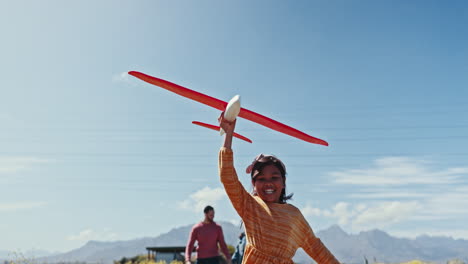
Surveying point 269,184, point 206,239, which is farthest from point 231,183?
point 206,239

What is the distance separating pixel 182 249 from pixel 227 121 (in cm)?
3413

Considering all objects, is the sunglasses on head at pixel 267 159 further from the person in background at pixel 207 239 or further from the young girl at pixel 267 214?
the person in background at pixel 207 239

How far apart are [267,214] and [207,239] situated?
19.2 ft

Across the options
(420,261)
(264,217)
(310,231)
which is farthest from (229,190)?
(420,261)

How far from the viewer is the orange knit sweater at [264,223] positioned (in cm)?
328

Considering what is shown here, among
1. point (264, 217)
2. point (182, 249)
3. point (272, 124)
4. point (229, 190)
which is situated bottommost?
point (182, 249)

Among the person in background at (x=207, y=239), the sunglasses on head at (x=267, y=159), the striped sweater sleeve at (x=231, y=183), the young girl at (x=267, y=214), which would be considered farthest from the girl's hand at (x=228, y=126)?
the person in background at (x=207, y=239)

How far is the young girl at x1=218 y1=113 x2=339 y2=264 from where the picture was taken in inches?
129

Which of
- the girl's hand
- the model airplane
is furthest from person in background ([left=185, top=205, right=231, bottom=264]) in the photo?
the girl's hand

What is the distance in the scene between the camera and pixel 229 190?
3.42m

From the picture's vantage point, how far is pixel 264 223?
3.37 meters

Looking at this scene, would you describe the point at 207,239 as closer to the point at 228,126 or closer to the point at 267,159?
the point at 267,159

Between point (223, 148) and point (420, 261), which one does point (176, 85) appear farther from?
point (420, 261)

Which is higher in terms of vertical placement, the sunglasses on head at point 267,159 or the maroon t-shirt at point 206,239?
the sunglasses on head at point 267,159
